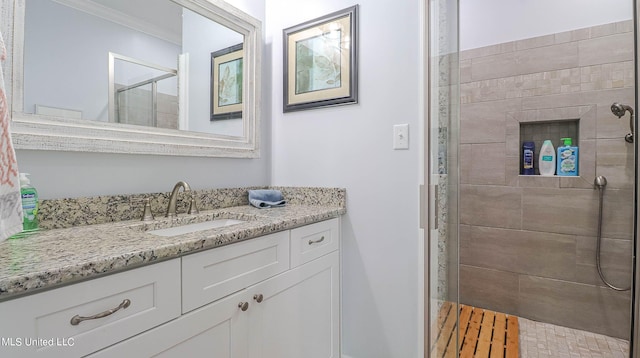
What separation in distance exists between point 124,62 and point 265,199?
90 cm

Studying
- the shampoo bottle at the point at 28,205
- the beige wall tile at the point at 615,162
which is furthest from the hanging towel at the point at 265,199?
the beige wall tile at the point at 615,162

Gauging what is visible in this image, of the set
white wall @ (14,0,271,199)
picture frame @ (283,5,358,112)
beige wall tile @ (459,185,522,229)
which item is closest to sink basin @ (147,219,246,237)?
white wall @ (14,0,271,199)

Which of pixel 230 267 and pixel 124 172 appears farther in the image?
pixel 124 172

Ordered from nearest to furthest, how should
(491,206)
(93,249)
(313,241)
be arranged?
1. (93,249)
2. (313,241)
3. (491,206)

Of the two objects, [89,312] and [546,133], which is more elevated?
[546,133]

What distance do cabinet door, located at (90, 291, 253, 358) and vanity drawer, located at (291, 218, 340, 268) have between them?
1.03 feet

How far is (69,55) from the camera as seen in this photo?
114 cm

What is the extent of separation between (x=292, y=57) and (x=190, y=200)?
1.03 m

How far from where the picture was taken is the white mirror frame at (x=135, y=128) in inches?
39.7

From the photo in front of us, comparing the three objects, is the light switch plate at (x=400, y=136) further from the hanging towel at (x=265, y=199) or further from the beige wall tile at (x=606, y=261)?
the beige wall tile at (x=606, y=261)

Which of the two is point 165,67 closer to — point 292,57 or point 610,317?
point 292,57

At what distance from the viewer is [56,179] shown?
1.09 metres

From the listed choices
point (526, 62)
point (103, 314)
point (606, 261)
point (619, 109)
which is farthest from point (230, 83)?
point (606, 261)

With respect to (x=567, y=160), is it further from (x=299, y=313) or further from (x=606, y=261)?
(x=299, y=313)
